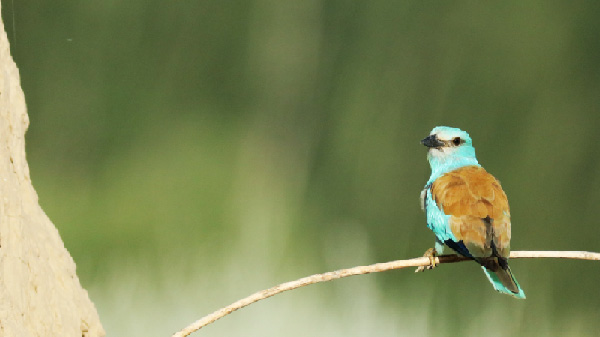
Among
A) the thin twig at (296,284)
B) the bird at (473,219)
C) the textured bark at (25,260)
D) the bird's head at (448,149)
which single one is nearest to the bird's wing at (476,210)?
the bird at (473,219)

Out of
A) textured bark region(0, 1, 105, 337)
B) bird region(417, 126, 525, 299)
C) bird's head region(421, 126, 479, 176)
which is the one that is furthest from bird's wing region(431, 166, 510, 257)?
textured bark region(0, 1, 105, 337)

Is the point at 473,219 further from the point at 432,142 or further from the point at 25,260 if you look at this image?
the point at 25,260

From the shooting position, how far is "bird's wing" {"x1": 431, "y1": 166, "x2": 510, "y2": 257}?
103 inches

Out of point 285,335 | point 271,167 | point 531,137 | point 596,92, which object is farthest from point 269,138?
point 596,92

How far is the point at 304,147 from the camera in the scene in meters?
3.53

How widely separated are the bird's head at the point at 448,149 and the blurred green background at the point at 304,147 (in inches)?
9.5

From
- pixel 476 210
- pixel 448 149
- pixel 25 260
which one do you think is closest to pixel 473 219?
pixel 476 210

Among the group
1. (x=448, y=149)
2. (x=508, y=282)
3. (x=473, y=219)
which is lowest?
(x=508, y=282)

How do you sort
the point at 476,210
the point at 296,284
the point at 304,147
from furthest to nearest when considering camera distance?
the point at 304,147 → the point at 476,210 → the point at 296,284

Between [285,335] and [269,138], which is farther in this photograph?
[269,138]

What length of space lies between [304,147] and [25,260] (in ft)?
5.97

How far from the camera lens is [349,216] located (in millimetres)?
3451

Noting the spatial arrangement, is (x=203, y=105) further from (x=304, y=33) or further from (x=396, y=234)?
(x=396, y=234)

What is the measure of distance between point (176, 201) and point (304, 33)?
0.96m
